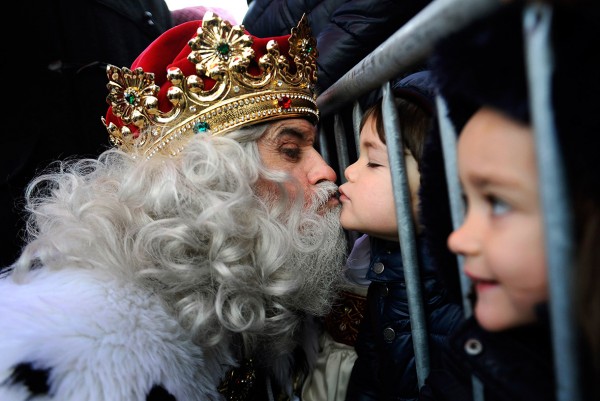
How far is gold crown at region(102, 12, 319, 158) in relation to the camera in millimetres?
1342

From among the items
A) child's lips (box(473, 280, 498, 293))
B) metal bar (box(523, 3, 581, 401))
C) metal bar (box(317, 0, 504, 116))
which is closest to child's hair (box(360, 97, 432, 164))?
metal bar (box(317, 0, 504, 116))

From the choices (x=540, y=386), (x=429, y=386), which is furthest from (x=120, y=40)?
(x=540, y=386)

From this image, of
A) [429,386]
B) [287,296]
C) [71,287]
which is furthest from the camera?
[287,296]

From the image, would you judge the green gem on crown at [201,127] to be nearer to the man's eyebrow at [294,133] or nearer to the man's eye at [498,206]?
the man's eyebrow at [294,133]

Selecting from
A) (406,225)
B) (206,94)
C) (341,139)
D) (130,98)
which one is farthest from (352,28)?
(406,225)

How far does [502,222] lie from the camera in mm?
527

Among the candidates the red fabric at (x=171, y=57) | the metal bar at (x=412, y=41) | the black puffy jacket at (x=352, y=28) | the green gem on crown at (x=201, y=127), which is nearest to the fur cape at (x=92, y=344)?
the green gem on crown at (x=201, y=127)

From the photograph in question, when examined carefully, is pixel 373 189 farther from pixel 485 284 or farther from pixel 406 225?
pixel 485 284

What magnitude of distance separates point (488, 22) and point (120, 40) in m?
2.08

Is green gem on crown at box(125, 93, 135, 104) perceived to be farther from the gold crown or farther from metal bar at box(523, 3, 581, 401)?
metal bar at box(523, 3, 581, 401)

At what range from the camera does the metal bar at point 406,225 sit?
0.92 m

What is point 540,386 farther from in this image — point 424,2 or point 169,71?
point 424,2

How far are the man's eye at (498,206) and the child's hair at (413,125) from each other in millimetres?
580

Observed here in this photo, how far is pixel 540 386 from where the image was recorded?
0.56 metres
